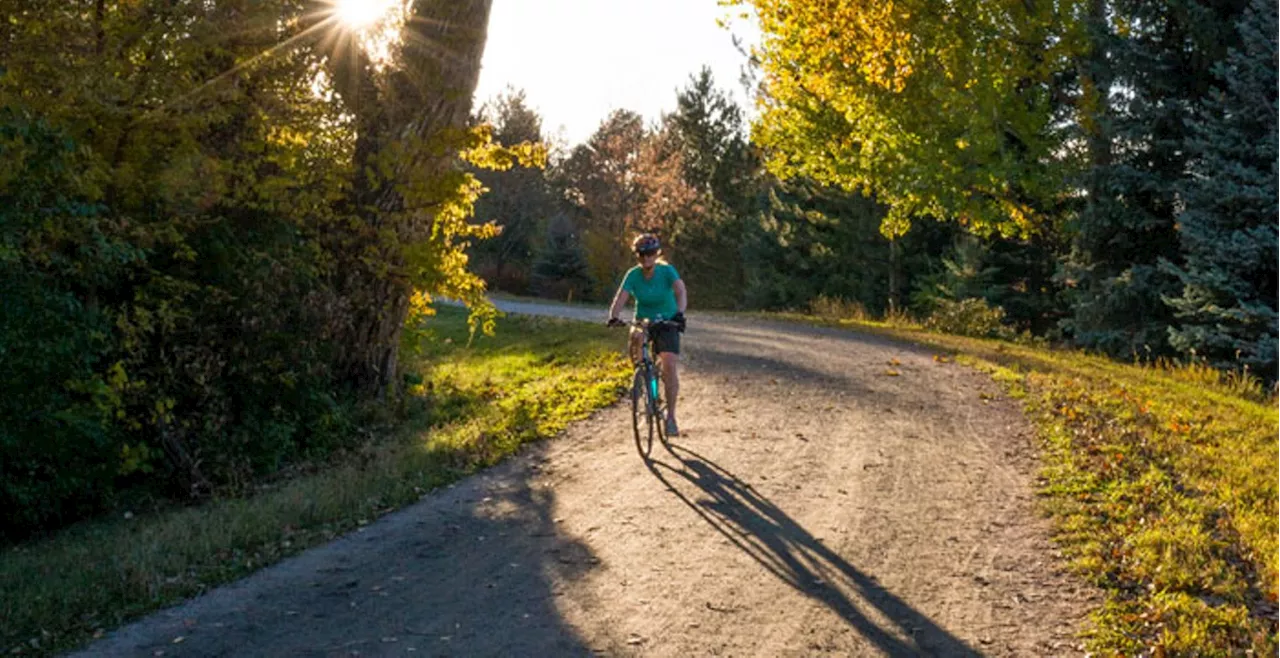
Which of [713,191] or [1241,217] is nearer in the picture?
[1241,217]

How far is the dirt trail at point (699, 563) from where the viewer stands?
19.3ft

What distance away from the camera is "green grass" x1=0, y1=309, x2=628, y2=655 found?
6.45 metres

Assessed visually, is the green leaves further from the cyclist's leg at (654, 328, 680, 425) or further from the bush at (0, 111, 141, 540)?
the bush at (0, 111, 141, 540)

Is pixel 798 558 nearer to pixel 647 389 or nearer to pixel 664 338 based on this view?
pixel 647 389

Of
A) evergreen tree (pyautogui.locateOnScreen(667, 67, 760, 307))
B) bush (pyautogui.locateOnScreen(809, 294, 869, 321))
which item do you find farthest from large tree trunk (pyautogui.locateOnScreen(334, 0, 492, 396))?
evergreen tree (pyautogui.locateOnScreen(667, 67, 760, 307))

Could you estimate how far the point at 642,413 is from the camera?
10.4m

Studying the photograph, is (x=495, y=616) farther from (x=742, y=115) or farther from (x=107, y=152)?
(x=742, y=115)

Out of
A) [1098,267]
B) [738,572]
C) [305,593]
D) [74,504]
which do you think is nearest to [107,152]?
[74,504]

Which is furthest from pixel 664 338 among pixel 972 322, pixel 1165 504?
pixel 972 322

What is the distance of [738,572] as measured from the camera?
6.96 meters

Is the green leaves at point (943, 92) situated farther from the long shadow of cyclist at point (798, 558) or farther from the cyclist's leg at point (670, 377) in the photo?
the long shadow of cyclist at point (798, 558)

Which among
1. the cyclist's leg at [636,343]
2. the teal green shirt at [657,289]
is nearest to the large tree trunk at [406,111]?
the teal green shirt at [657,289]

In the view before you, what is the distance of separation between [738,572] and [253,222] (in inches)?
287

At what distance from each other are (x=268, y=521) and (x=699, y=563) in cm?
348
